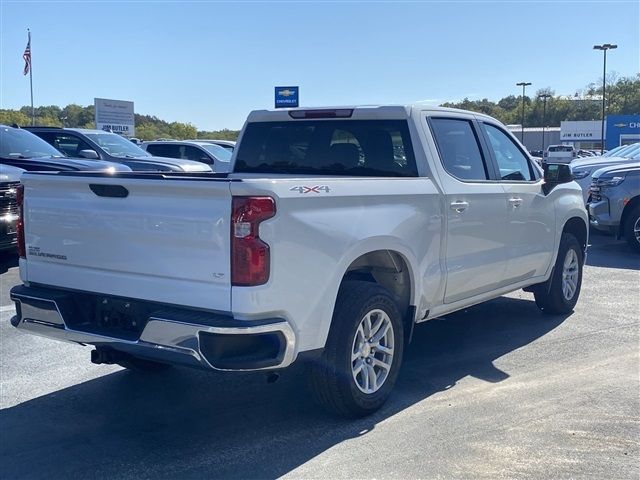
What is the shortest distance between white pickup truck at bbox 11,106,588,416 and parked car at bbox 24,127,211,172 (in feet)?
25.9

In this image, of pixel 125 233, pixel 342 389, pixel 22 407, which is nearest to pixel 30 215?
pixel 125 233

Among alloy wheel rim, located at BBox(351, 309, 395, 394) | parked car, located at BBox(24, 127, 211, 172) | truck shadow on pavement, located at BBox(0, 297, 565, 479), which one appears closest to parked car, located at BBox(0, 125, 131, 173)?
parked car, located at BBox(24, 127, 211, 172)

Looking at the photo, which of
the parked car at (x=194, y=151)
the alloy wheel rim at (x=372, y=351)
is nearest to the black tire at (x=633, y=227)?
the alloy wheel rim at (x=372, y=351)

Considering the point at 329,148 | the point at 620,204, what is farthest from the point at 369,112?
the point at 620,204

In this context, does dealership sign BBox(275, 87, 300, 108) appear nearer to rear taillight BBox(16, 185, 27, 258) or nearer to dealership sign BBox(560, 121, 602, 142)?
rear taillight BBox(16, 185, 27, 258)

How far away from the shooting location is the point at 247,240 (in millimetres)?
3742

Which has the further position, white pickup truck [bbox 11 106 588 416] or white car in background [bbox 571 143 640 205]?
white car in background [bbox 571 143 640 205]

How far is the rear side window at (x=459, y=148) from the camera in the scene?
559cm

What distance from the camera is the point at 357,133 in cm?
564

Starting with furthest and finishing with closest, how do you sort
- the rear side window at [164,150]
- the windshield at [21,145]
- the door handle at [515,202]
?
the rear side window at [164,150], the windshield at [21,145], the door handle at [515,202]

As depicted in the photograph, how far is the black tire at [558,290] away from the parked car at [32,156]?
591 cm

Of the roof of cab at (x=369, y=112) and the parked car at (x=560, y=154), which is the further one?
the parked car at (x=560, y=154)

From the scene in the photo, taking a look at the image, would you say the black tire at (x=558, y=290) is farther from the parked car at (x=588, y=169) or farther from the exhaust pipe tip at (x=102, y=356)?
the parked car at (x=588, y=169)

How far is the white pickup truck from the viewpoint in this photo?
3.80m
